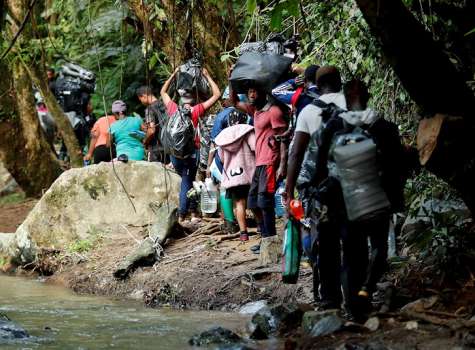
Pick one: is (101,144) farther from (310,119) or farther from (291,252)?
(310,119)

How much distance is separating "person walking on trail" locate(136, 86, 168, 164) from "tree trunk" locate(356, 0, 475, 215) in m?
6.19

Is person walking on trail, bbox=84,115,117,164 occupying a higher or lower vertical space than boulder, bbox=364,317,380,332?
higher

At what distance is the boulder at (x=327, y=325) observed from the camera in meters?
6.86

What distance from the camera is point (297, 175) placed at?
779 centimetres

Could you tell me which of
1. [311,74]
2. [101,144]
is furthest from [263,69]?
[101,144]

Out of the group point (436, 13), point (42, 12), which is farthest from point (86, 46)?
point (436, 13)

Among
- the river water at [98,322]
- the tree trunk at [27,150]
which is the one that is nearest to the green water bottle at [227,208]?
the river water at [98,322]

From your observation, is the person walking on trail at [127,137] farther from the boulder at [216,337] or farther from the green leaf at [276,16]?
the boulder at [216,337]

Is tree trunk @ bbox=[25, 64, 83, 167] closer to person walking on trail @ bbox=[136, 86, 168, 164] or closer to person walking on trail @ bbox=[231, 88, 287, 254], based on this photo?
person walking on trail @ bbox=[136, 86, 168, 164]

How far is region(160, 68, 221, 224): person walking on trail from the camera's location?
12172 mm

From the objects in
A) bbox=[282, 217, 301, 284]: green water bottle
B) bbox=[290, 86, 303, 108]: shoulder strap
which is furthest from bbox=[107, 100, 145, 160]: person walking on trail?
bbox=[282, 217, 301, 284]: green water bottle

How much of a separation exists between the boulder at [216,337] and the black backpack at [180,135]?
501 cm

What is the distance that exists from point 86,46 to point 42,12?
80.9 inches

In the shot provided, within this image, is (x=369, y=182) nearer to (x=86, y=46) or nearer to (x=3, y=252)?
(x=3, y=252)
